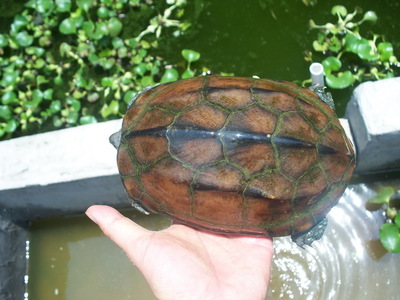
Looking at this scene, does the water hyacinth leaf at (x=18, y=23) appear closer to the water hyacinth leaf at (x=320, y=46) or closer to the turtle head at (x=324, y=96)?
the water hyacinth leaf at (x=320, y=46)

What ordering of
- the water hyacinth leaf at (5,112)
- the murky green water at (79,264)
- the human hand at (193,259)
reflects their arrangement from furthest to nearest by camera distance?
the water hyacinth leaf at (5,112) < the murky green water at (79,264) < the human hand at (193,259)

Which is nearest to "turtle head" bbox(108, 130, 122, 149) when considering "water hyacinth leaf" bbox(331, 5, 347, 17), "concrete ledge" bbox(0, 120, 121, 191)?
"concrete ledge" bbox(0, 120, 121, 191)

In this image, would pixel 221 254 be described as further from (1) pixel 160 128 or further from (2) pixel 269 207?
(1) pixel 160 128

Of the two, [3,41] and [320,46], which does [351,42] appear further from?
[3,41]

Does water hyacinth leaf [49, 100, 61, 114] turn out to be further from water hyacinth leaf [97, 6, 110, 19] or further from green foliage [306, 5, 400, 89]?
green foliage [306, 5, 400, 89]

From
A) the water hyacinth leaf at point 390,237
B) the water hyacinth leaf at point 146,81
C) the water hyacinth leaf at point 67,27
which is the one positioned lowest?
the water hyacinth leaf at point 390,237

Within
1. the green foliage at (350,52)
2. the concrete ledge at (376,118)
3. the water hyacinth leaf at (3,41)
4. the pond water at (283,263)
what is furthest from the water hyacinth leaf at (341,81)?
the water hyacinth leaf at (3,41)
